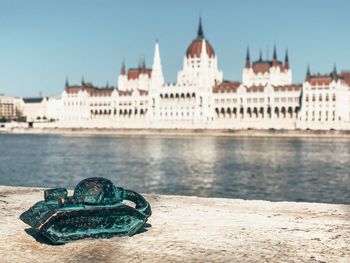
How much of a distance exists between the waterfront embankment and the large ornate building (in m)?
3.62

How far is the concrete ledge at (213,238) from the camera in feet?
23.1

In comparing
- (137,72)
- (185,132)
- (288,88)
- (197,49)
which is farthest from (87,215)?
(137,72)

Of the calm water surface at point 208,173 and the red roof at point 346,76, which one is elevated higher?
the red roof at point 346,76

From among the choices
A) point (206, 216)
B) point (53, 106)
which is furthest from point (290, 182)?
point (53, 106)

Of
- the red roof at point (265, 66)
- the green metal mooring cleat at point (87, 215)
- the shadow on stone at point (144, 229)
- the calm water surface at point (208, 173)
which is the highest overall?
the red roof at point (265, 66)

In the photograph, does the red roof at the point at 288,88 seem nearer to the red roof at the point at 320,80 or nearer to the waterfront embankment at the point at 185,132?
the red roof at the point at 320,80

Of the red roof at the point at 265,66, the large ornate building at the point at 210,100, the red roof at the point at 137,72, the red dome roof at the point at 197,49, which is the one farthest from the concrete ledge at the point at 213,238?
the red roof at the point at 137,72

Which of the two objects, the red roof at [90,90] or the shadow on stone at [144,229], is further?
the red roof at [90,90]

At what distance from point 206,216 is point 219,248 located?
7.50 ft

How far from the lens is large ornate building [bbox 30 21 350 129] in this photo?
4176 inches

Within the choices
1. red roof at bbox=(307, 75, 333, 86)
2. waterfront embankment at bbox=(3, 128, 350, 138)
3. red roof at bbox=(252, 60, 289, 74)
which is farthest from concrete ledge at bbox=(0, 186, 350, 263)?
red roof at bbox=(252, 60, 289, 74)

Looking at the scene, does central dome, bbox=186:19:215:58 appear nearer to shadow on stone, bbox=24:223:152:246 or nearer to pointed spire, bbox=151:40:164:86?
pointed spire, bbox=151:40:164:86

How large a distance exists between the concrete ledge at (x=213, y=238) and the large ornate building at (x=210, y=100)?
8804cm

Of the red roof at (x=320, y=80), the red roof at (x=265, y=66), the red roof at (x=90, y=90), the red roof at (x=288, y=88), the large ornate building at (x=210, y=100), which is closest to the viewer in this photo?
the large ornate building at (x=210, y=100)
